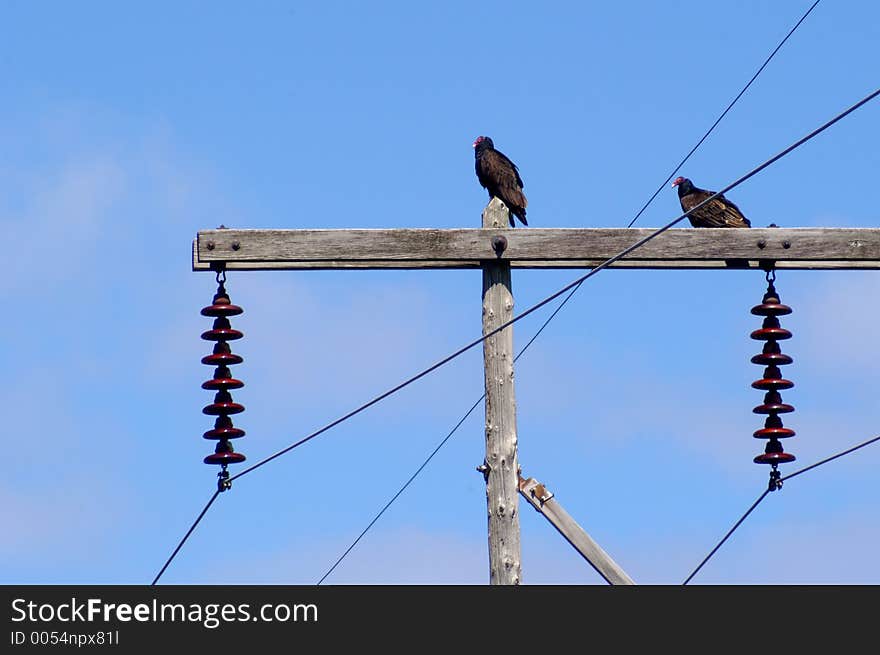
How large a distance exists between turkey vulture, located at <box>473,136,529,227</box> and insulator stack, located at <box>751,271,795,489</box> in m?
3.79

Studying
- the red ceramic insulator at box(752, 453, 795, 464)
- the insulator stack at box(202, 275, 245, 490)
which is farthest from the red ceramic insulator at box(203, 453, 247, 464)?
the red ceramic insulator at box(752, 453, 795, 464)

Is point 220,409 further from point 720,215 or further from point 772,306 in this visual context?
point 720,215

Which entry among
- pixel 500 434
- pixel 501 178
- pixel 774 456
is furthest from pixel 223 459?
pixel 501 178

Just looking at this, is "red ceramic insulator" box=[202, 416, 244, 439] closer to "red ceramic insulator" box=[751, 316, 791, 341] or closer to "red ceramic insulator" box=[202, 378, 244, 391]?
"red ceramic insulator" box=[202, 378, 244, 391]

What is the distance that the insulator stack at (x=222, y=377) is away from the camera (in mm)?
11773

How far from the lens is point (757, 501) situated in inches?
465

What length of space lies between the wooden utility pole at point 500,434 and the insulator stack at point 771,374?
1572 mm

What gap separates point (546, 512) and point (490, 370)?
36.1 inches

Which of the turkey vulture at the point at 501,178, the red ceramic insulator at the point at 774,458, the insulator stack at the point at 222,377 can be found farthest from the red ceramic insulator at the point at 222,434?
the turkey vulture at the point at 501,178

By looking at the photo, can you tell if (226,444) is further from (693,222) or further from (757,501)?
(693,222)

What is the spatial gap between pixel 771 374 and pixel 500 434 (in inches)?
71.8

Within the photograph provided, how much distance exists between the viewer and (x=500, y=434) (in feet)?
37.9

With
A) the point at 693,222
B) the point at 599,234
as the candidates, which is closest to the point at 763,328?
the point at 599,234
